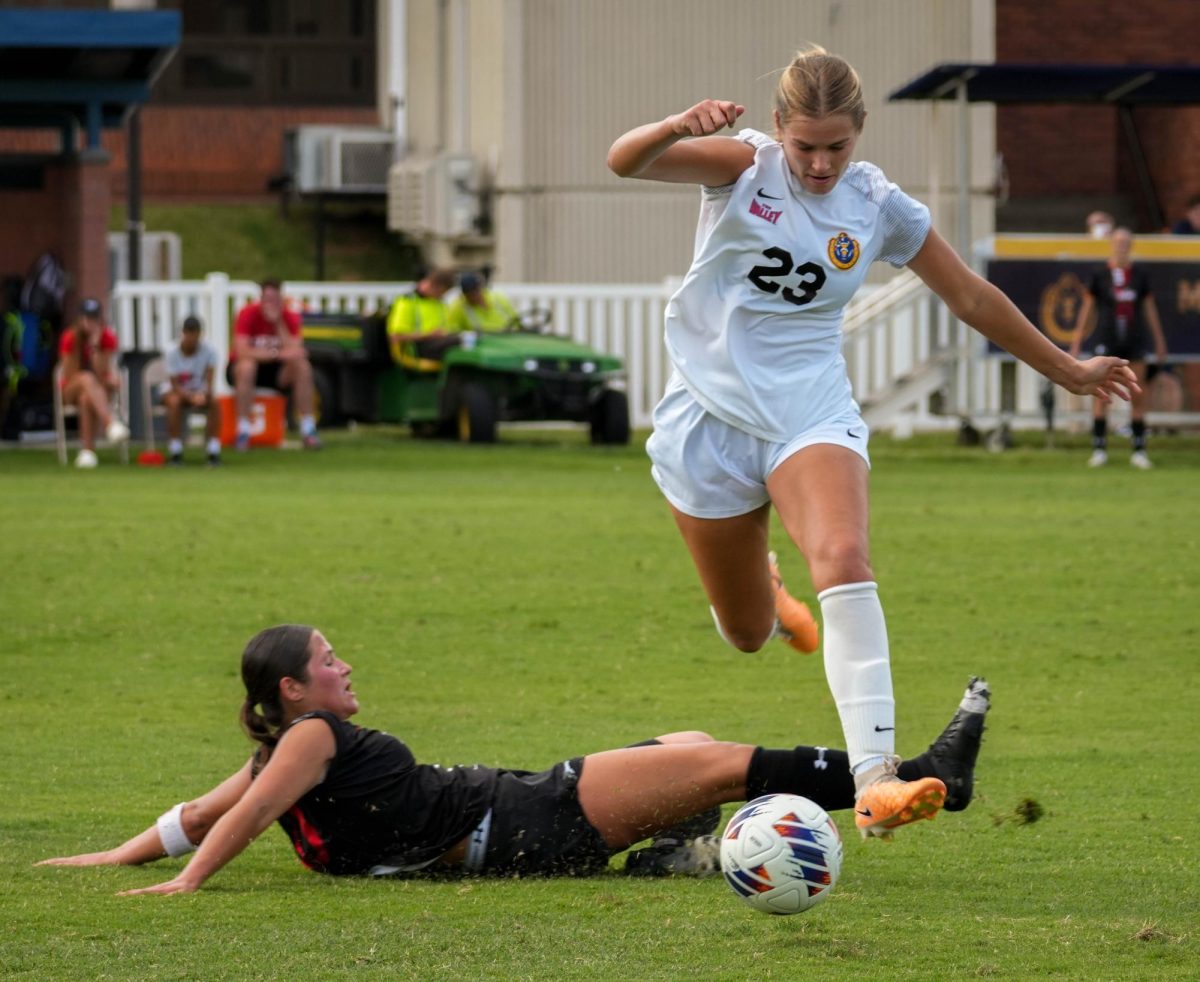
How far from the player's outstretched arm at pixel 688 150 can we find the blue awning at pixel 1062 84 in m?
16.3

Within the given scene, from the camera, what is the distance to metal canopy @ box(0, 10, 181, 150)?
871 inches

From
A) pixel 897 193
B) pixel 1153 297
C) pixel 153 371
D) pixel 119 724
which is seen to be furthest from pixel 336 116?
pixel 897 193

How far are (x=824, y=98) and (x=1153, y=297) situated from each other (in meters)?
17.5

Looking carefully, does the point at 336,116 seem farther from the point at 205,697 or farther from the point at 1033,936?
the point at 1033,936

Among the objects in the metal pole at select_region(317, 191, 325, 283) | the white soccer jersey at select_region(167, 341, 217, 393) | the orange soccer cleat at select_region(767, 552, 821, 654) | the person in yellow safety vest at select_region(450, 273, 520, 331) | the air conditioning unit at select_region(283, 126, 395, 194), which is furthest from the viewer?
the air conditioning unit at select_region(283, 126, 395, 194)

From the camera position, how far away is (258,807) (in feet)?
19.6

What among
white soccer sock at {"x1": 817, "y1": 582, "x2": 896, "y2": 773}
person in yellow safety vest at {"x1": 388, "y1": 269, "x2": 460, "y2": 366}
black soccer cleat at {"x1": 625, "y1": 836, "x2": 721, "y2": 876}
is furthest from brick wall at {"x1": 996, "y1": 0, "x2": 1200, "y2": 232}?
white soccer sock at {"x1": 817, "y1": 582, "x2": 896, "y2": 773}

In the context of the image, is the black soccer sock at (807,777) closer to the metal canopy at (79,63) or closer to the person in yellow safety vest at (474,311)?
the metal canopy at (79,63)

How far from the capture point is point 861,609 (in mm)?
5738

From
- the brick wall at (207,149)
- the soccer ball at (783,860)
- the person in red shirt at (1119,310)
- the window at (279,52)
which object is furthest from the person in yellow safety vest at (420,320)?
the soccer ball at (783,860)

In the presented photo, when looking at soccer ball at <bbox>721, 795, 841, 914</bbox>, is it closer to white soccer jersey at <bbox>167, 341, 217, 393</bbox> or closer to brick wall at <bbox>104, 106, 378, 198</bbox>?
white soccer jersey at <bbox>167, 341, 217, 393</bbox>

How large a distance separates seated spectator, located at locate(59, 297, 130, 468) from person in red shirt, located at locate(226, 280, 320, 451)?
164 cm

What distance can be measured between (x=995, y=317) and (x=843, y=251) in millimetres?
560

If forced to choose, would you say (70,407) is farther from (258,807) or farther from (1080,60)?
(1080,60)
